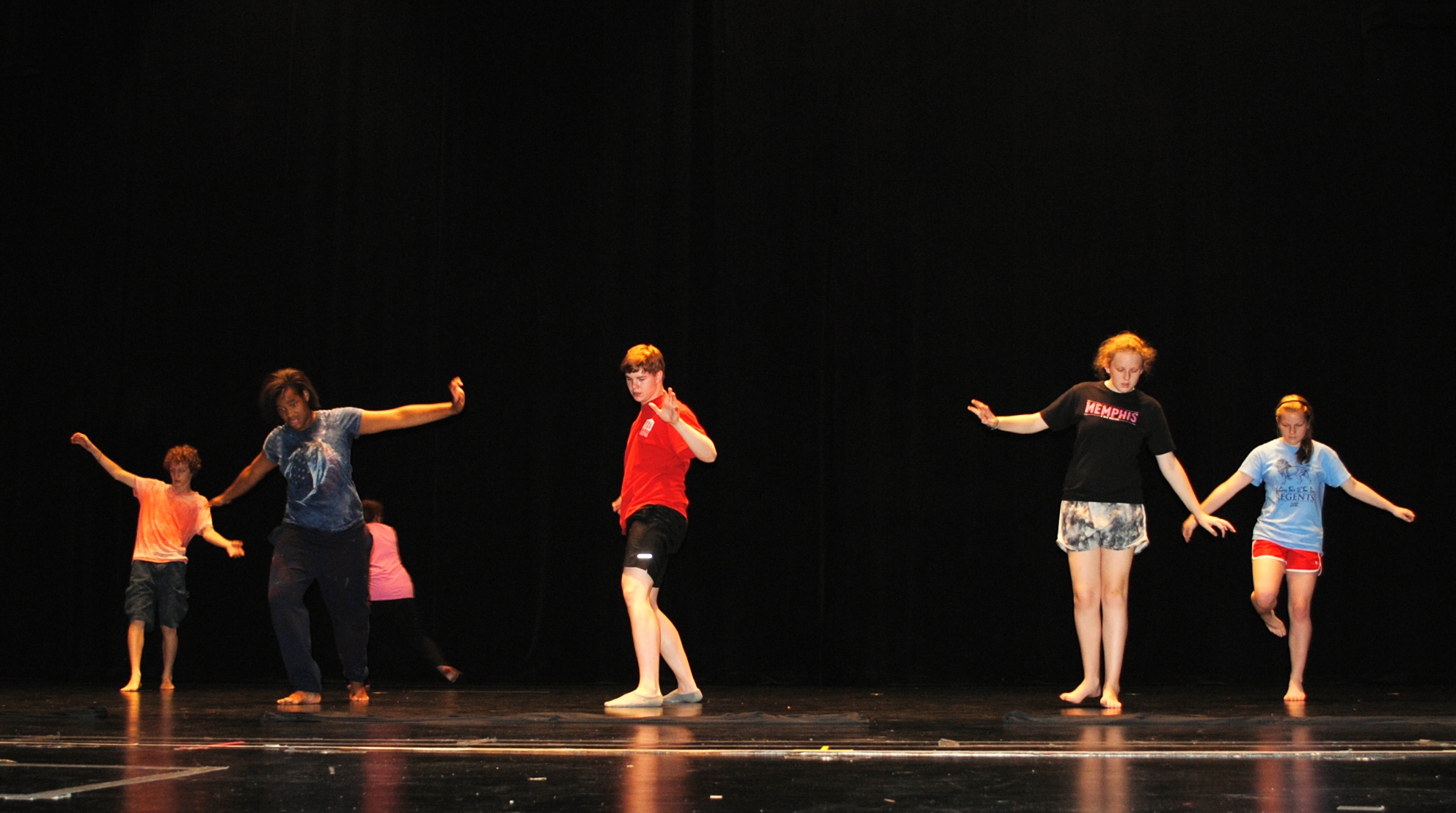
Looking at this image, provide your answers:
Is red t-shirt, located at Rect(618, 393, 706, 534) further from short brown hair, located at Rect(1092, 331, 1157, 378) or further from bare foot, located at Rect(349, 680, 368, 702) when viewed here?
short brown hair, located at Rect(1092, 331, 1157, 378)

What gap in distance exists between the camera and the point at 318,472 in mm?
5109

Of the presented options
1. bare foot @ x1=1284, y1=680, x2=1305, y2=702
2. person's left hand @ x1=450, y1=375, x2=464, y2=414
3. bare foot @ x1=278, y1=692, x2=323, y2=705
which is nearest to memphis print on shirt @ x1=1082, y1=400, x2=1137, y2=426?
bare foot @ x1=1284, y1=680, x2=1305, y2=702

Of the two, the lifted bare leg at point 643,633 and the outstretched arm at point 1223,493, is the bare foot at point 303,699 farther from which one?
the outstretched arm at point 1223,493

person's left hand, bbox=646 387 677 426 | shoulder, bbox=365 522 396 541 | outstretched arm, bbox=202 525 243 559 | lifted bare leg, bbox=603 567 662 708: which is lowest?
lifted bare leg, bbox=603 567 662 708

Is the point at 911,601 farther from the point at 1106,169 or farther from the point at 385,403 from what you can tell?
the point at 385,403

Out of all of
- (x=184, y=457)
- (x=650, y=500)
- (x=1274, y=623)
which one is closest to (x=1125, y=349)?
(x=1274, y=623)

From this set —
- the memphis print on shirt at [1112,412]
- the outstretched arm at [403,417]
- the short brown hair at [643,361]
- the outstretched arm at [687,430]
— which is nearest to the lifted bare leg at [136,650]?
the outstretched arm at [403,417]

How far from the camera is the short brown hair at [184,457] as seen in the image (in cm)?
702

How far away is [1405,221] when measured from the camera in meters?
6.97

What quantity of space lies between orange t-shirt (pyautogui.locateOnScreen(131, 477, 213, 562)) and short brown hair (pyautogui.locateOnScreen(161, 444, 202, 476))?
128 mm

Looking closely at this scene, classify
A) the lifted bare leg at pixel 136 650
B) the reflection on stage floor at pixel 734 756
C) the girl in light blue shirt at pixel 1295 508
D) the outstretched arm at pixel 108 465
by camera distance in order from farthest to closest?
the lifted bare leg at pixel 136 650 < the outstretched arm at pixel 108 465 < the girl in light blue shirt at pixel 1295 508 < the reflection on stage floor at pixel 734 756

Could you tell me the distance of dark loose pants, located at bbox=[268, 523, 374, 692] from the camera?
5.02 meters

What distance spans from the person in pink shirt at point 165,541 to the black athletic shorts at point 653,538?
3097 mm

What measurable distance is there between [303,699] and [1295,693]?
3.98 meters
